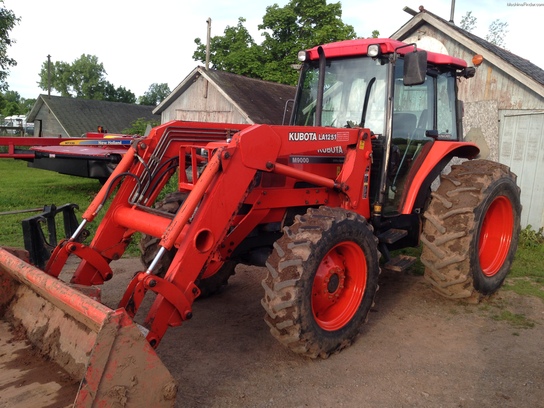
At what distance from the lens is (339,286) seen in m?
4.21

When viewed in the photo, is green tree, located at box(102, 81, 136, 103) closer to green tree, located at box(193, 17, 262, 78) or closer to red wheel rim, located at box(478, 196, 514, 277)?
green tree, located at box(193, 17, 262, 78)

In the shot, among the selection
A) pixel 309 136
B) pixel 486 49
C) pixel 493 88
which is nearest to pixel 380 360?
pixel 309 136

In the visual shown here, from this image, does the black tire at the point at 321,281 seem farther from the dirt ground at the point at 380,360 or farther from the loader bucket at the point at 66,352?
the loader bucket at the point at 66,352

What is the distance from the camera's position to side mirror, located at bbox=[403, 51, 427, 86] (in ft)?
14.1

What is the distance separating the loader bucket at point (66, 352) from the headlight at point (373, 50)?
3.13m

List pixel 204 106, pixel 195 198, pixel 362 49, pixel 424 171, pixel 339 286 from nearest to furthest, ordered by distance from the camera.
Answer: pixel 195 198, pixel 339 286, pixel 362 49, pixel 424 171, pixel 204 106

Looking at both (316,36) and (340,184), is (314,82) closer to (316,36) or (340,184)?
(340,184)

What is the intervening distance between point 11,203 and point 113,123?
29337mm

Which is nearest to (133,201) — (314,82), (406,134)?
(314,82)

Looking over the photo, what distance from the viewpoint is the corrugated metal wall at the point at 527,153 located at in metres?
8.20

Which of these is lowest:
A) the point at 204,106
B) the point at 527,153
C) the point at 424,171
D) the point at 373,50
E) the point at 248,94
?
the point at 424,171

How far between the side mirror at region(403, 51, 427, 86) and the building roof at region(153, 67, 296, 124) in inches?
445

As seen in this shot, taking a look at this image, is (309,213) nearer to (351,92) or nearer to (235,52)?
(351,92)

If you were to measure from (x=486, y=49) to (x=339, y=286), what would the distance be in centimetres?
626
